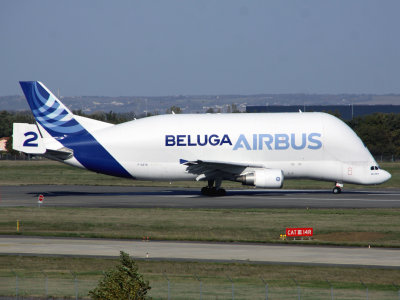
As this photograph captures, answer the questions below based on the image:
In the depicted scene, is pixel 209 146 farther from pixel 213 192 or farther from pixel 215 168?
pixel 213 192

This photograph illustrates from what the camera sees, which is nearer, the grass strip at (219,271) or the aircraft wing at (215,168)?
the grass strip at (219,271)

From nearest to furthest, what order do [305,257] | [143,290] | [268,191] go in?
[143,290] → [305,257] → [268,191]

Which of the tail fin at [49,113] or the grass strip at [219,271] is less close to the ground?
the tail fin at [49,113]

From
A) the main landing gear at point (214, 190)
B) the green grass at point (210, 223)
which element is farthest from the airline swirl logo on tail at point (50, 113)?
the main landing gear at point (214, 190)

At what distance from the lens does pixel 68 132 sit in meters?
54.4

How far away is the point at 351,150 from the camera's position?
2089 inches

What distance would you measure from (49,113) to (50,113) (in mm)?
78

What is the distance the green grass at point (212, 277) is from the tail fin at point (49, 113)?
25754 millimetres

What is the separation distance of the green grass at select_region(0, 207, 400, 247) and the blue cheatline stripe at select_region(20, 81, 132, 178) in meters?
8.11

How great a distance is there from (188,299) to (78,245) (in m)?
12.3

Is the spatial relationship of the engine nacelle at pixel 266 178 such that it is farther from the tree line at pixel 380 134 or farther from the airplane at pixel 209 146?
the tree line at pixel 380 134

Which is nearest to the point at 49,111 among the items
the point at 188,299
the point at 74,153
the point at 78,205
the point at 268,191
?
the point at 74,153

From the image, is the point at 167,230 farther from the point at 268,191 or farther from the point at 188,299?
the point at 268,191

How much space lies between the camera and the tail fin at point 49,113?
2144 inches
